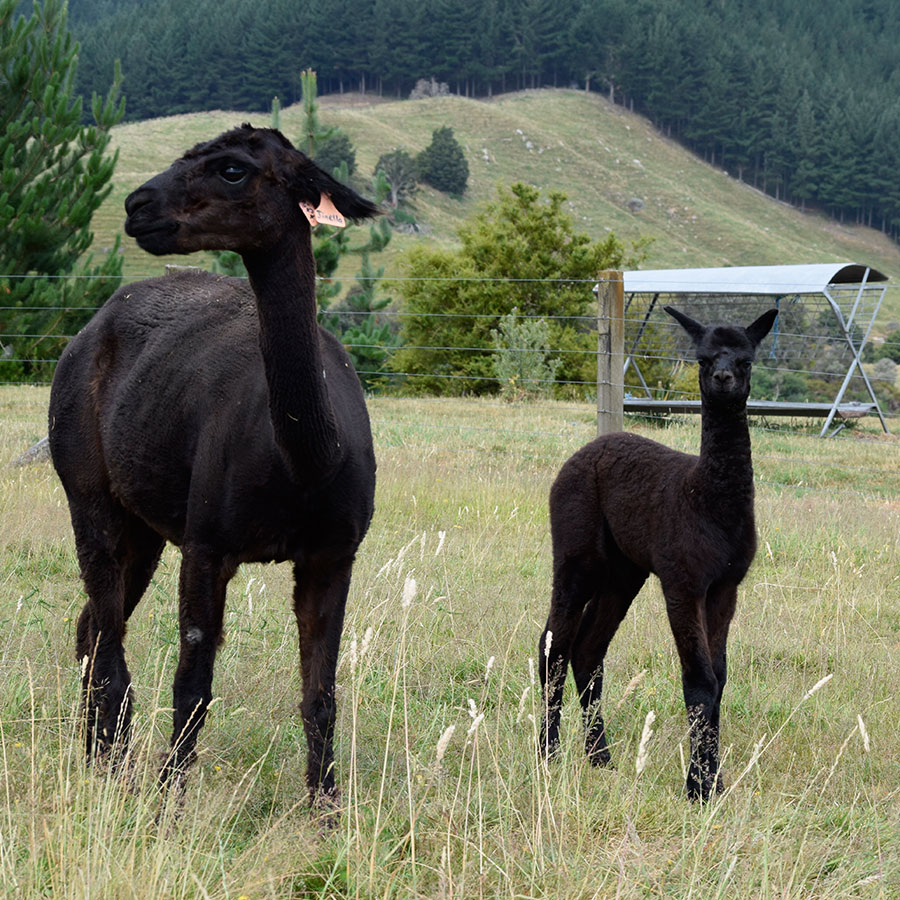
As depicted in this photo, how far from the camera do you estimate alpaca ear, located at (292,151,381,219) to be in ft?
11.1

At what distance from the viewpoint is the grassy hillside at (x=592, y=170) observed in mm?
87562

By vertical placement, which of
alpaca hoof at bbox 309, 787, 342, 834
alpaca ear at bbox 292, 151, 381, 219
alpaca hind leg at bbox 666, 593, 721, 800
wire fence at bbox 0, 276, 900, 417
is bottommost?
wire fence at bbox 0, 276, 900, 417

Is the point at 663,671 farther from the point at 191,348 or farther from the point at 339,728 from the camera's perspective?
the point at 191,348

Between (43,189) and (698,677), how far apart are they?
21.0 meters

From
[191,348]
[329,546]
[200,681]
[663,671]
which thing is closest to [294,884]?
[200,681]

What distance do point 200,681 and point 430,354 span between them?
26162 millimetres

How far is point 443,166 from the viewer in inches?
3541

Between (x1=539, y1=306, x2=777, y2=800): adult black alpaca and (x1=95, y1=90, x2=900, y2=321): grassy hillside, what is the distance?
7162 cm

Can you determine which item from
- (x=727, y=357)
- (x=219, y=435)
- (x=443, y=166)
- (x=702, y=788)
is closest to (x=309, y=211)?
(x=219, y=435)

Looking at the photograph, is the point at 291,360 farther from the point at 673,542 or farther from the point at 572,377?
the point at 572,377

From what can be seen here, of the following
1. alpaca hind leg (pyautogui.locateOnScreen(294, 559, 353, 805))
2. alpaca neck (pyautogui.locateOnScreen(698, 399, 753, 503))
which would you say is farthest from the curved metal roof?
alpaca hind leg (pyautogui.locateOnScreen(294, 559, 353, 805))

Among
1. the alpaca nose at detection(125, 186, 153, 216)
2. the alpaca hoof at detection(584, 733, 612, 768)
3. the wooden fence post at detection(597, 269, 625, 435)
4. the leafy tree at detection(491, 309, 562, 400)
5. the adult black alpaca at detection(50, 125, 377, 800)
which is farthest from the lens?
the leafy tree at detection(491, 309, 562, 400)

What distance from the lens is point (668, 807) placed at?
11.8ft

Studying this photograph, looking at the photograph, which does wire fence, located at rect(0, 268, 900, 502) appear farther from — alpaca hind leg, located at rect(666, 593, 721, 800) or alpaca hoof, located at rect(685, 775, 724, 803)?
alpaca hoof, located at rect(685, 775, 724, 803)
